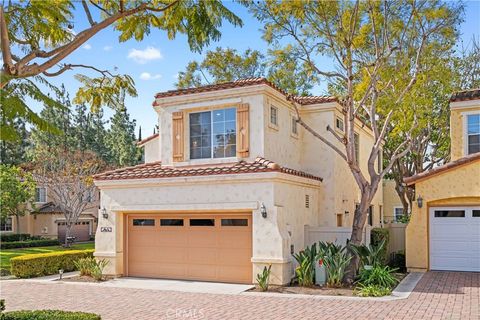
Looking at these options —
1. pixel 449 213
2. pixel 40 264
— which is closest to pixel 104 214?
pixel 40 264

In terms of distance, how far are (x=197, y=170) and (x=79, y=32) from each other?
8011 millimetres

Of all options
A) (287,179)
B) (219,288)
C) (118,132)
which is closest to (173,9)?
(287,179)

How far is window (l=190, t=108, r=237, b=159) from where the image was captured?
1817cm

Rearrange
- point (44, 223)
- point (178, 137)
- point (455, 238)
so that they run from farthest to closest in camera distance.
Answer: point (44, 223) → point (178, 137) → point (455, 238)

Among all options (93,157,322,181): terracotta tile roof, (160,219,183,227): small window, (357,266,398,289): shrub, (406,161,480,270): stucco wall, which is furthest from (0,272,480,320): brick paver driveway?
(93,157,322,181): terracotta tile roof

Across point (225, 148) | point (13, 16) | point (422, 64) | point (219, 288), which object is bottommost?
point (219, 288)

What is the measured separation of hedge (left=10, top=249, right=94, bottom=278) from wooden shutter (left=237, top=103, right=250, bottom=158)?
8.48 meters

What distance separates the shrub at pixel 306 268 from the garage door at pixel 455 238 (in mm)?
5585

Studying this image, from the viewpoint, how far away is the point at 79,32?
9609 mm

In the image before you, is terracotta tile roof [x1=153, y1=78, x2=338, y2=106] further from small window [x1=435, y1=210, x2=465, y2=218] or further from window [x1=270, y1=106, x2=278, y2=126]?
small window [x1=435, y1=210, x2=465, y2=218]

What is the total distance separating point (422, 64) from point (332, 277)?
8887 millimetres

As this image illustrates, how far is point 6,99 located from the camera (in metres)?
7.09

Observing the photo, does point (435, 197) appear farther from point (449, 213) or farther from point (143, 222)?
point (143, 222)

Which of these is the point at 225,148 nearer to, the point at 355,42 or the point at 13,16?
the point at 355,42
